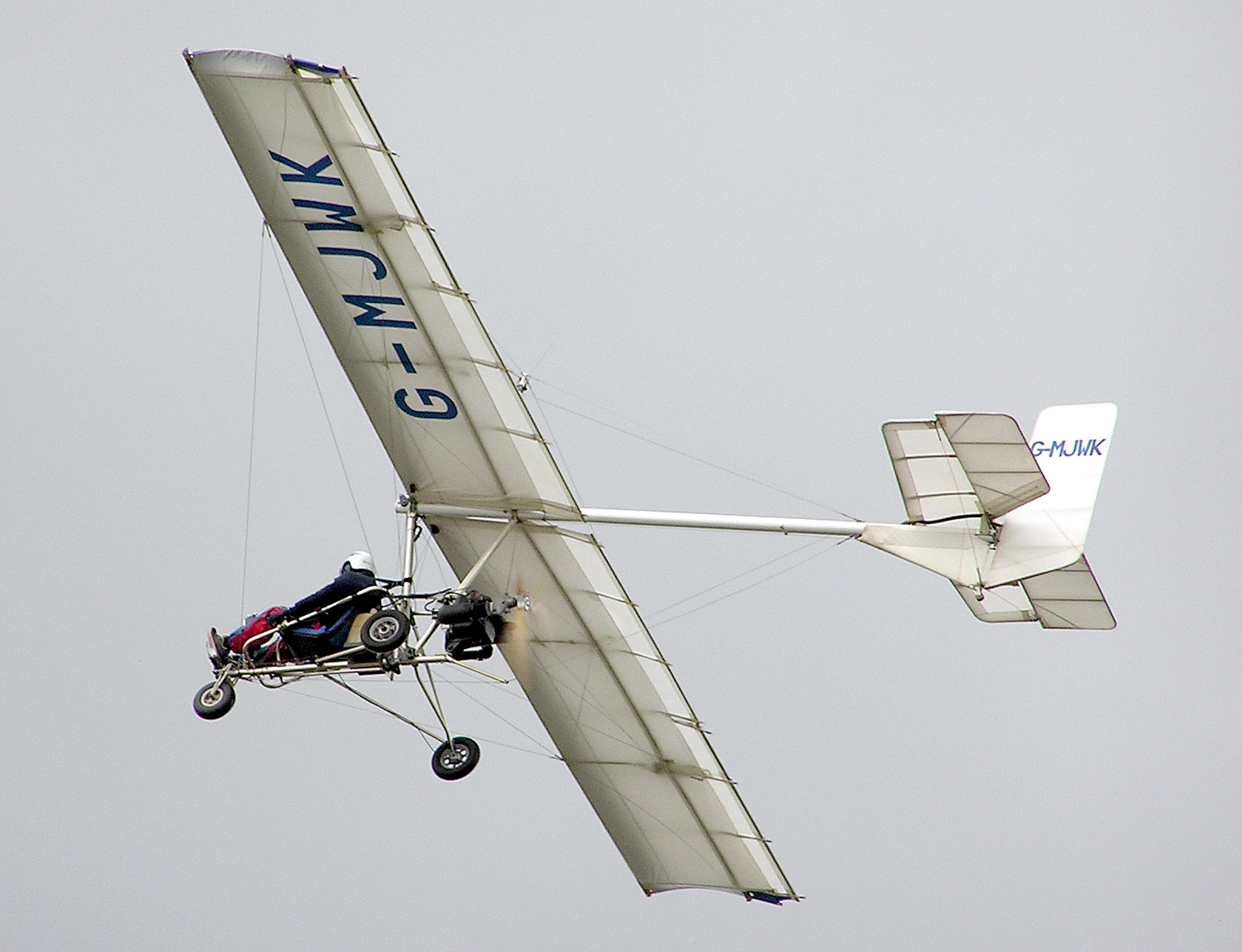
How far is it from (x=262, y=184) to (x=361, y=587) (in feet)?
17.0

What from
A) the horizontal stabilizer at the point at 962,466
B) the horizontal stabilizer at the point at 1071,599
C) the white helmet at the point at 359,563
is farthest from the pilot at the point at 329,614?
the horizontal stabilizer at the point at 1071,599

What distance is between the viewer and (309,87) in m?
21.8

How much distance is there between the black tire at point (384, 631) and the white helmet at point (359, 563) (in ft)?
2.29

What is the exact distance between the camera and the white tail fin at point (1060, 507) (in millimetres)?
24234

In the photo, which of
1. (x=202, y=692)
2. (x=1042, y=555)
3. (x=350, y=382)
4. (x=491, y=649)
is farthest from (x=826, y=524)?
(x=202, y=692)

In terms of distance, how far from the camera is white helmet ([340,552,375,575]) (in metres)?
24.6

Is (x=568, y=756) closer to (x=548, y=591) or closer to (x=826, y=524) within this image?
(x=548, y=591)

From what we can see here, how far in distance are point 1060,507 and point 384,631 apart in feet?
27.9

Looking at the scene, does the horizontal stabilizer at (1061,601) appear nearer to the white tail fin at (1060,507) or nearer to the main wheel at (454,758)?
the white tail fin at (1060,507)

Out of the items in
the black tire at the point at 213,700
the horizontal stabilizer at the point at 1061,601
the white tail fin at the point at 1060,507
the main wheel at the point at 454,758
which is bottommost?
the black tire at the point at 213,700

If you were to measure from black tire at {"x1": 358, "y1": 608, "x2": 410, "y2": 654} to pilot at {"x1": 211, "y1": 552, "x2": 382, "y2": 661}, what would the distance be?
353 millimetres

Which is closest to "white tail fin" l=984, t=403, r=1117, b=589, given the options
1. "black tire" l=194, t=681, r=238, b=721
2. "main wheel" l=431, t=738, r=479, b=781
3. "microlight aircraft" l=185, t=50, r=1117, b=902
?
"microlight aircraft" l=185, t=50, r=1117, b=902

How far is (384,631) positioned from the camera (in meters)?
24.1

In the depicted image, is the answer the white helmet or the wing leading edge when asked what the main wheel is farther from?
the white helmet
